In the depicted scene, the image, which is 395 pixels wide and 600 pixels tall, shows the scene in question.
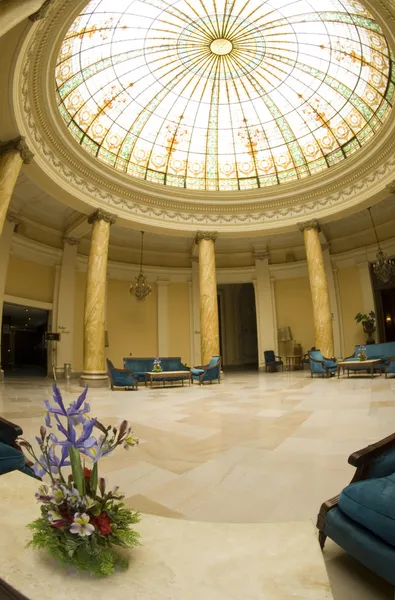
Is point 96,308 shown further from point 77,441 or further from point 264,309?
point 77,441

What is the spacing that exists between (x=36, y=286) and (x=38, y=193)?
425 cm

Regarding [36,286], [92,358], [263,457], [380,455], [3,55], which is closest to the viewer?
[380,455]

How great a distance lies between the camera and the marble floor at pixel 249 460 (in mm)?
2133

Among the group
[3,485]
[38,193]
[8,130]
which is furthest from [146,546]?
[38,193]

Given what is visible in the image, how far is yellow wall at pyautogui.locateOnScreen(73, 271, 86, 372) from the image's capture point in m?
16.1

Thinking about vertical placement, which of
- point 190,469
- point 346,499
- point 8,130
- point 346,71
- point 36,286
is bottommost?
point 190,469

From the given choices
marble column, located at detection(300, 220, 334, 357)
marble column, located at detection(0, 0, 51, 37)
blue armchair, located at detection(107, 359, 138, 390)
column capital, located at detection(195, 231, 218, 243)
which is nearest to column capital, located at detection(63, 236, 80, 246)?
column capital, located at detection(195, 231, 218, 243)

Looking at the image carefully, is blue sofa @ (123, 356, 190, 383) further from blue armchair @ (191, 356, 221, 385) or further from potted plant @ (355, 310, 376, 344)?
potted plant @ (355, 310, 376, 344)

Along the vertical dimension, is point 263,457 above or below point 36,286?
below

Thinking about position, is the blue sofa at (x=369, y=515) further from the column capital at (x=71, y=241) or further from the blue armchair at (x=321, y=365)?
the column capital at (x=71, y=241)

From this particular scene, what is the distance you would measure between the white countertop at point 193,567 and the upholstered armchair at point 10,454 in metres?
1.07

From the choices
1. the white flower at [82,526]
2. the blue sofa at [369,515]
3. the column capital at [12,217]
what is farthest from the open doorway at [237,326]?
the white flower at [82,526]

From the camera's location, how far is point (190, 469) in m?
2.98

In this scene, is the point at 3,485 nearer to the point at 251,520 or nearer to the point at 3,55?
the point at 251,520
